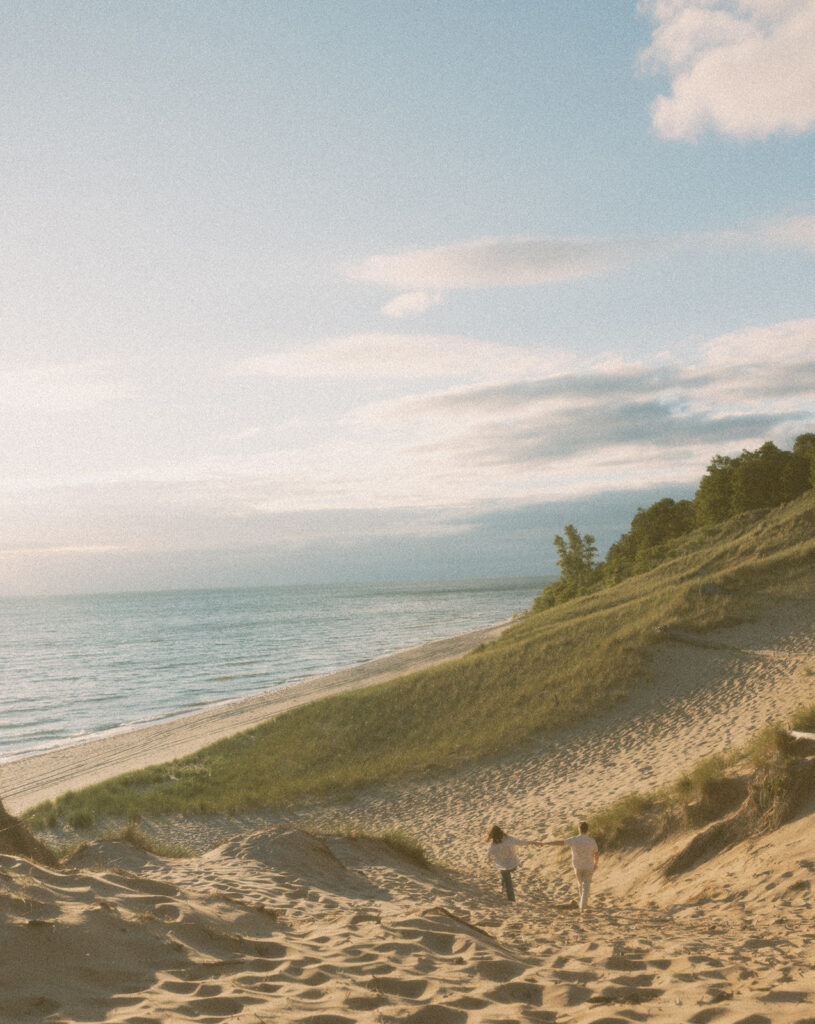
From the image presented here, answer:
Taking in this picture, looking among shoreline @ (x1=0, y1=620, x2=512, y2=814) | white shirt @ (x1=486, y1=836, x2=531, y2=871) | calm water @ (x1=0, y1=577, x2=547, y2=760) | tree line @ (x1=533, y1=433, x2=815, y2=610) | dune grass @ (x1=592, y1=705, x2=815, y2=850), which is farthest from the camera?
tree line @ (x1=533, y1=433, x2=815, y2=610)

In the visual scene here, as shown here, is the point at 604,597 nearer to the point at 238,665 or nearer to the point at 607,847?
the point at 607,847

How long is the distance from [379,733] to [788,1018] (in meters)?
26.0

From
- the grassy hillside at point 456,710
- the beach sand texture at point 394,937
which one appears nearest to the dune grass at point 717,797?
the beach sand texture at point 394,937

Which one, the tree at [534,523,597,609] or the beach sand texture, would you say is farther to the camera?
the tree at [534,523,597,609]

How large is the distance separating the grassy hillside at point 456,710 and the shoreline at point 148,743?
4498 millimetres

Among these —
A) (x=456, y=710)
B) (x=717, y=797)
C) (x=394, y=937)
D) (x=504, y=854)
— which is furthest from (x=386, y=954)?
(x=456, y=710)

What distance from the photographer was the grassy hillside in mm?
25609

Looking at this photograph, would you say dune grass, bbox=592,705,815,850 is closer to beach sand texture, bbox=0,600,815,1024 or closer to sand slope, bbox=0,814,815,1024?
beach sand texture, bbox=0,600,815,1024

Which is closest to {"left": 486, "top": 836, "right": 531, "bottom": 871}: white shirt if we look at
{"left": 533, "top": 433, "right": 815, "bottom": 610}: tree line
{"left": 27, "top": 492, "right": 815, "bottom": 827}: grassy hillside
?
{"left": 27, "top": 492, "right": 815, "bottom": 827}: grassy hillside

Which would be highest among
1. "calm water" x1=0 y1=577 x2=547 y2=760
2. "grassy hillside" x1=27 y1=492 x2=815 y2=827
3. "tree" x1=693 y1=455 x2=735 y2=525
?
"tree" x1=693 y1=455 x2=735 y2=525

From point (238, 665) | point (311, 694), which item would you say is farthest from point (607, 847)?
point (238, 665)

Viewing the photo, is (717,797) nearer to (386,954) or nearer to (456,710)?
(386,954)

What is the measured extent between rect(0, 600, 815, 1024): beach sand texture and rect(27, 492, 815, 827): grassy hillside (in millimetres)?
10582

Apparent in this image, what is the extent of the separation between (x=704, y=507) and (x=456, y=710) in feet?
172
